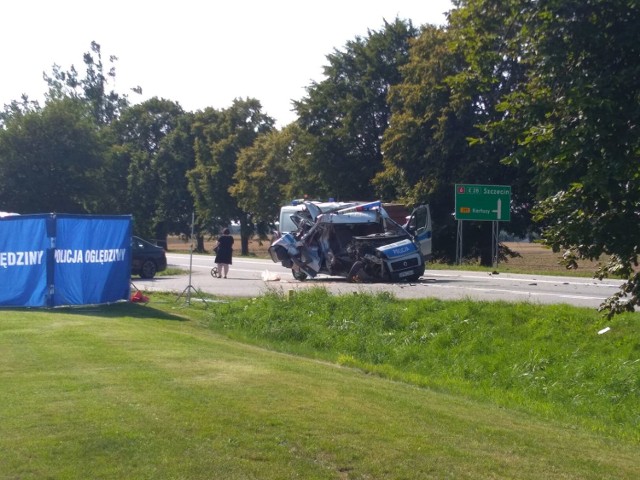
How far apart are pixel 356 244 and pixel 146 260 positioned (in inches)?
388

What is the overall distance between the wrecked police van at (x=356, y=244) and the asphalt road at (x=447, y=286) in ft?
1.88

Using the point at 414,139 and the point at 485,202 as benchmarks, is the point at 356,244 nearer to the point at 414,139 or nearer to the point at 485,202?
the point at 485,202

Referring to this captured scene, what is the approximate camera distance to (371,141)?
59719 millimetres

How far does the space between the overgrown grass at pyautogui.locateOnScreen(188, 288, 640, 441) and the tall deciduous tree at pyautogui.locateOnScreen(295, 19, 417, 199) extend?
122ft

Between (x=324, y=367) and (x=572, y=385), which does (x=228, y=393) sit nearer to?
(x=324, y=367)

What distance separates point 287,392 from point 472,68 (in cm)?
382

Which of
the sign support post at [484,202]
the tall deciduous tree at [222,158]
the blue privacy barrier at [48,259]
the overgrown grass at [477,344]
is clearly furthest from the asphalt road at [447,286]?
the tall deciduous tree at [222,158]

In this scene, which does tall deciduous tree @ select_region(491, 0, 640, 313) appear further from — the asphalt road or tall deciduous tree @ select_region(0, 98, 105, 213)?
tall deciduous tree @ select_region(0, 98, 105, 213)

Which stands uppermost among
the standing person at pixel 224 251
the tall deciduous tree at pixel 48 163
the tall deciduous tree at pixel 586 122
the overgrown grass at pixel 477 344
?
the tall deciduous tree at pixel 48 163

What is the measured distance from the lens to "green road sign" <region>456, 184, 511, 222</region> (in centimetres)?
3775

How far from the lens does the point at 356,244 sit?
1144 inches

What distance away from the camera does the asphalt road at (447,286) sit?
22641 millimetres

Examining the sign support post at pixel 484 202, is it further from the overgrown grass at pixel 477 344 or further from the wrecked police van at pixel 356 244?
the overgrown grass at pixel 477 344

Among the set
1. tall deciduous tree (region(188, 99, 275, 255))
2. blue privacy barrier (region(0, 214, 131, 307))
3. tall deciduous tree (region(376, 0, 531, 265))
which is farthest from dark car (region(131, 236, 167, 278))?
tall deciduous tree (region(188, 99, 275, 255))
